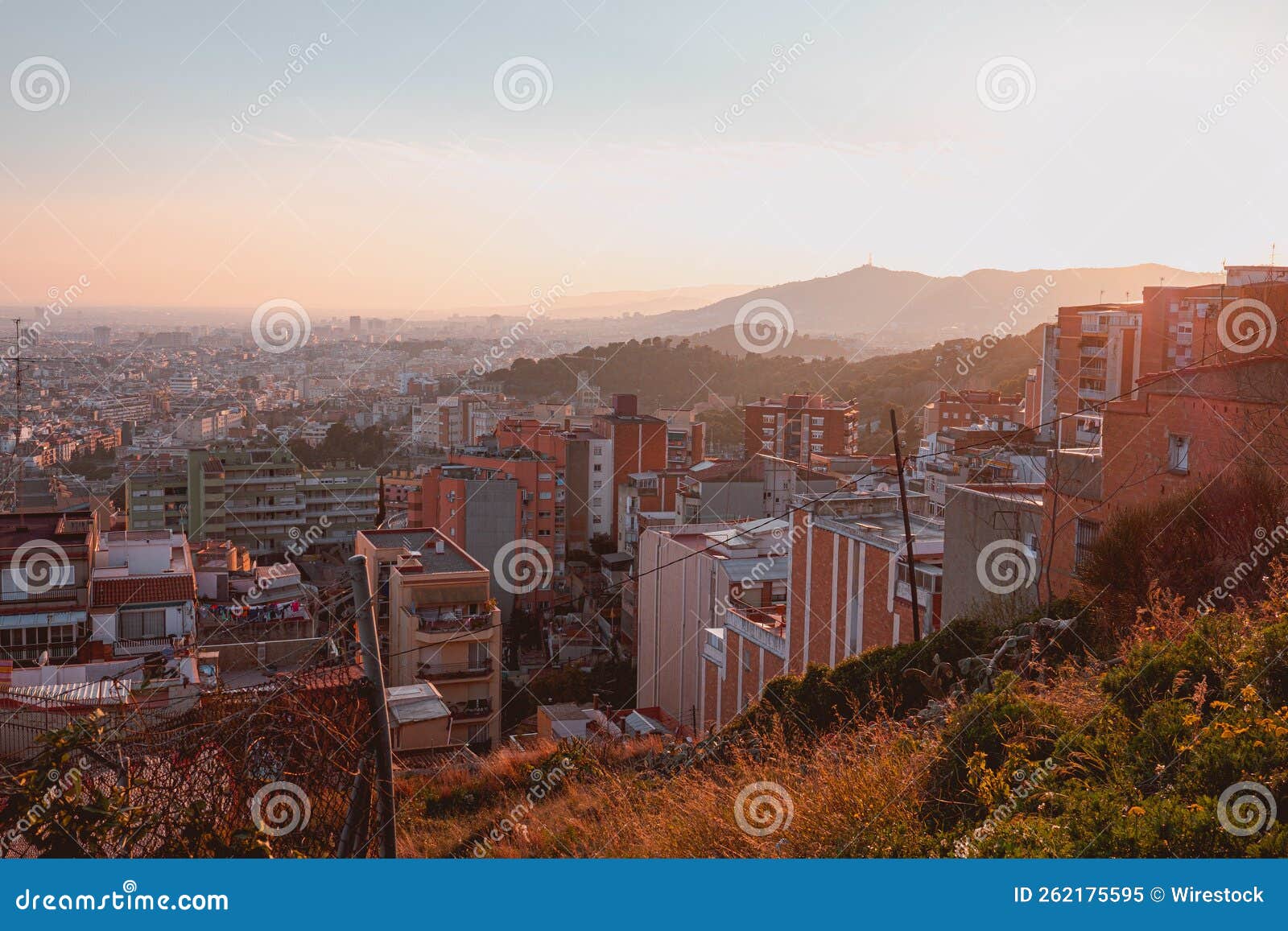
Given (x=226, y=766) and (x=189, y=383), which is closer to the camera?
(x=226, y=766)

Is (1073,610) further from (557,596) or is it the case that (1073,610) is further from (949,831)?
(557,596)

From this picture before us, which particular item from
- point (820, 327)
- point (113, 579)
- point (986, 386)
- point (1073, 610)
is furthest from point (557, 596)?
point (820, 327)

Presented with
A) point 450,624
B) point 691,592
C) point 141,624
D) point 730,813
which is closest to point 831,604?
point 691,592

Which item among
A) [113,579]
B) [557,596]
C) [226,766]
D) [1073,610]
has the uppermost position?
[226,766]

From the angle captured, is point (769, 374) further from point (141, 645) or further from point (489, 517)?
point (141, 645)

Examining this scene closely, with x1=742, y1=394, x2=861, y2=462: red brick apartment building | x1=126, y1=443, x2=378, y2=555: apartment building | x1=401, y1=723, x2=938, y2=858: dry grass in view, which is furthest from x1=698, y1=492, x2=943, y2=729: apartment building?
x1=742, y1=394, x2=861, y2=462: red brick apartment building
